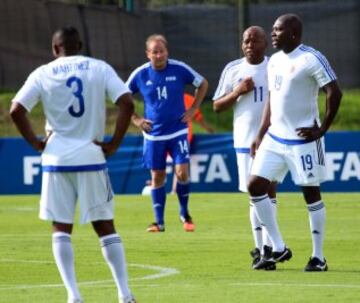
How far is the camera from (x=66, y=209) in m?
10.2

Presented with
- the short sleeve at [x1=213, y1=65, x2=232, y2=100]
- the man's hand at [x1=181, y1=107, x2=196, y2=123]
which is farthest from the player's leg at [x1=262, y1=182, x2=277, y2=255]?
the man's hand at [x1=181, y1=107, x2=196, y2=123]

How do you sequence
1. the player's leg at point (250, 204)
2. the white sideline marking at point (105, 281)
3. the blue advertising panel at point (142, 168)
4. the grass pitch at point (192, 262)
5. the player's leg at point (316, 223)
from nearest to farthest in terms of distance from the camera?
the grass pitch at point (192, 262) < the white sideline marking at point (105, 281) < the player's leg at point (316, 223) < the player's leg at point (250, 204) < the blue advertising panel at point (142, 168)

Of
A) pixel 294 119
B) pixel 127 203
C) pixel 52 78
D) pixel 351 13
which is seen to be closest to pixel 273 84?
pixel 294 119

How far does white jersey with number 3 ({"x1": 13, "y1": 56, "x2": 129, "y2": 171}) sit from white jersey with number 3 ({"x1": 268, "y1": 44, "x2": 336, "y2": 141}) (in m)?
2.78

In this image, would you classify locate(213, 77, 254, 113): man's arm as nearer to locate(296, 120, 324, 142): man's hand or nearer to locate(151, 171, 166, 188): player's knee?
locate(296, 120, 324, 142): man's hand

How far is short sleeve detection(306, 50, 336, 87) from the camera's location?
12.4 meters

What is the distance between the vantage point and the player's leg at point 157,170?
57.8ft

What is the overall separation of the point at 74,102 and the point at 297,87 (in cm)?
306

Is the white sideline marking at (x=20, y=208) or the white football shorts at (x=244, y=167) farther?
the white sideline marking at (x=20, y=208)

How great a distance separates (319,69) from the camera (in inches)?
488

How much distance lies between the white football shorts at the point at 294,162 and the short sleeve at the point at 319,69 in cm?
60

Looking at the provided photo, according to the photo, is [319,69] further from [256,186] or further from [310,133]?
[256,186]

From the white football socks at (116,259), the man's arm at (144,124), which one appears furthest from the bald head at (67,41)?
the man's arm at (144,124)

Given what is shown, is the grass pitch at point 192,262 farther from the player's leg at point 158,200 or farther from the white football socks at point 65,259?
the white football socks at point 65,259
